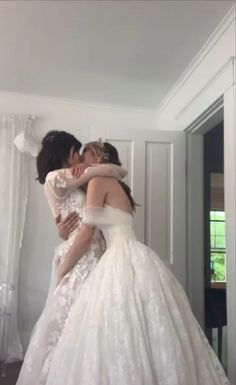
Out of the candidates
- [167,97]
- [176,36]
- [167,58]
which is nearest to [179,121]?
[167,97]

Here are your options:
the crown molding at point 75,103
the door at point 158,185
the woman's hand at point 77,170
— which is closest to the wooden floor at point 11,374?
the door at point 158,185

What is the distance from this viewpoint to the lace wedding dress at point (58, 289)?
1.58 m

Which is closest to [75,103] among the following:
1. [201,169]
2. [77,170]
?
[201,169]

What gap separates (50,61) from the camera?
2.71 meters

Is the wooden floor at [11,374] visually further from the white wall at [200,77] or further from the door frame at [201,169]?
the white wall at [200,77]

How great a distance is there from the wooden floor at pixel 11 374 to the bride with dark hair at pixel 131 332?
154cm

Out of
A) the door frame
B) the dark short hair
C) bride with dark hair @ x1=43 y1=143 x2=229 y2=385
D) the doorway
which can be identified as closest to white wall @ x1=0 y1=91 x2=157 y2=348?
the door frame

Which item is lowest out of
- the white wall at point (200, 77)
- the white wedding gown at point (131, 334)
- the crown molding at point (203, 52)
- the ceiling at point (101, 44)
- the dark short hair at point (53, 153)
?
the white wedding gown at point (131, 334)

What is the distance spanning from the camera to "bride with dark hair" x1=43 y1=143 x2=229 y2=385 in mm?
1344

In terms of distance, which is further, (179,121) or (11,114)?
(11,114)

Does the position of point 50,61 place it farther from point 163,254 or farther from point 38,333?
point 38,333

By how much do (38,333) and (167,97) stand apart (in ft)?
7.67

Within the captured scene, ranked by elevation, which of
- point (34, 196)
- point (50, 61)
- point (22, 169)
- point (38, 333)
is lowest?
point (38, 333)

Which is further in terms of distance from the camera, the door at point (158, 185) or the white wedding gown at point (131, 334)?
the door at point (158, 185)
